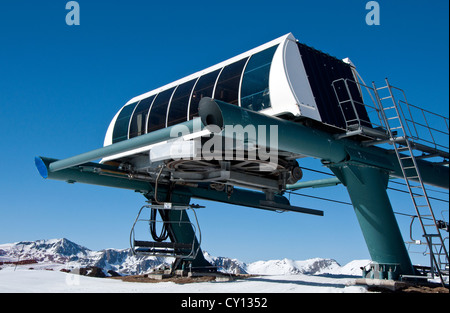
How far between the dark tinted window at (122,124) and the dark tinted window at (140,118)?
1.27 feet

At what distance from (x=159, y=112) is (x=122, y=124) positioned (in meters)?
2.46

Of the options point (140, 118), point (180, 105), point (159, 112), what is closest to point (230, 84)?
point (180, 105)

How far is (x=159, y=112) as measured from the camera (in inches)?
674

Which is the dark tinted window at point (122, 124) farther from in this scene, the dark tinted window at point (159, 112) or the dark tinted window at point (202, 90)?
the dark tinted window at point (202, 90)

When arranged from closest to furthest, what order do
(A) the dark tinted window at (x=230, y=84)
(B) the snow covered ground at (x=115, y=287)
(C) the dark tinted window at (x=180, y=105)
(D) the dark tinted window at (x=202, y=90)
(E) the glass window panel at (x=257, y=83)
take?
(B) the snow covered ground at (x=115, y=287) → (E) the glass window panel at (x=257, y=83) → (A) the dark tinted window at (x=230, y=84) → (D) the dark tinted window at (x=202, y=90) → (C) the dark tinted window at (x=180, y=105)

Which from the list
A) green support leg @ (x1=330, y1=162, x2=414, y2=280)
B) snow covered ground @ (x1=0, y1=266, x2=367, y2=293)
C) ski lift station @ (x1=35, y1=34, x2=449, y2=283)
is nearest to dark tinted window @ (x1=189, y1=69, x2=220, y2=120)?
ski lift station @ (x1=35, y1=34, x2=449, y2=283)

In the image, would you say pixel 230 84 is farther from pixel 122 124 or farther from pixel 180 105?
pixel 122 124

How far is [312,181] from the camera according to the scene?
2214 centimetres

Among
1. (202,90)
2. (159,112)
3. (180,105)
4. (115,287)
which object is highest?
(159,112)

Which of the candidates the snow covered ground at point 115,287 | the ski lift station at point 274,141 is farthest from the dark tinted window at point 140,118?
the snow covered ground at point 115,287

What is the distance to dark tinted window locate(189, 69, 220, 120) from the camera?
1555 centimetres

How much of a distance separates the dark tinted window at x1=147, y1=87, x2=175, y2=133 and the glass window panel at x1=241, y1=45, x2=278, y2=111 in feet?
11.8

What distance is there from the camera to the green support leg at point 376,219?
14430mm
